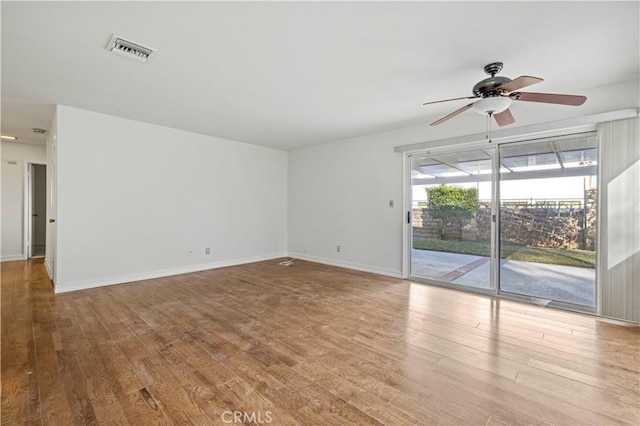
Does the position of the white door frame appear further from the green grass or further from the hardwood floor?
the green grass

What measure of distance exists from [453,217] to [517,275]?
1.13 metres

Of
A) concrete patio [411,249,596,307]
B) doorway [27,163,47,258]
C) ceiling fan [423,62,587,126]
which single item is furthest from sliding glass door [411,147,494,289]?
doorway [27,163,47,258]

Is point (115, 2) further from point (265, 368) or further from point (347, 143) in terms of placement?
point (347, 143)

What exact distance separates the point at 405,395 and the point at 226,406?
111 cm

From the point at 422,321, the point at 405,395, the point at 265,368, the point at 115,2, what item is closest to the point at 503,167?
the point at 422,321

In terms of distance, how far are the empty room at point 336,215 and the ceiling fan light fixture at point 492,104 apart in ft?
0.08

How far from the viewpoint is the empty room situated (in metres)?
1.87

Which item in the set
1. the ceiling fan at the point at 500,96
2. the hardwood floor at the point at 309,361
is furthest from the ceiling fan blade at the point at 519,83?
the hardwood floor at the point at 309,361

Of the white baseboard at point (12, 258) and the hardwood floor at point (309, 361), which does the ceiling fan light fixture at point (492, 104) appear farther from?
the white baseboard at point (12, 258)

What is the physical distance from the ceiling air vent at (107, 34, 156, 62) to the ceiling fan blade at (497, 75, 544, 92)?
3035mm

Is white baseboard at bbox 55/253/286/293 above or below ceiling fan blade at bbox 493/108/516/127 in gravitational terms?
below

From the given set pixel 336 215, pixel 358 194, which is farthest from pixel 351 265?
pixel 358 194

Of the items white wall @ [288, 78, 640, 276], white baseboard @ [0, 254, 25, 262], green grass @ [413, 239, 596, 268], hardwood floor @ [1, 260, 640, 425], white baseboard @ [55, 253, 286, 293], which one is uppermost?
white wall @ [288, 78, 640, 276]

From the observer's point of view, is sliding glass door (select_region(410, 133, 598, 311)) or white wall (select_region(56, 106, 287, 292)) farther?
white wall (select_region(56, 106, 287, 292))
